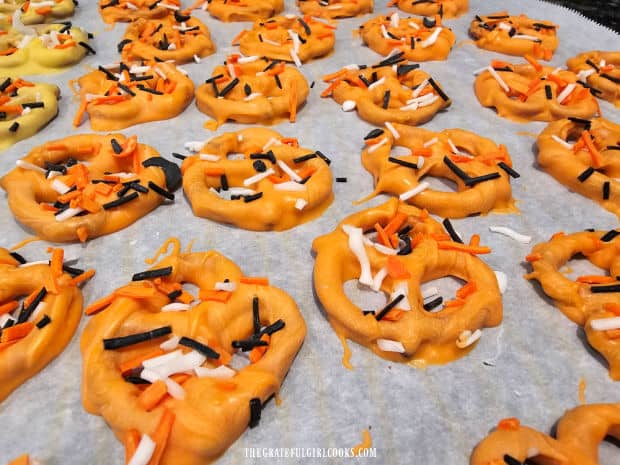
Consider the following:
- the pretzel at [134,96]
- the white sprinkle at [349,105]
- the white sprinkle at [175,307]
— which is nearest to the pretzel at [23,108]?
the pretzel at [134,96]

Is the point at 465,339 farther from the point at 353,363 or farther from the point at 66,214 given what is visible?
the point at 66,214

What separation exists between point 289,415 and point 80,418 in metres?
0.74

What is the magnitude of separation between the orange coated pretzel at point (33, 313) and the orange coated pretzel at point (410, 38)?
9.10 ft

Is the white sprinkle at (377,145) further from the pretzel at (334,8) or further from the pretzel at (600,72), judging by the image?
the pretzel at (334,8)

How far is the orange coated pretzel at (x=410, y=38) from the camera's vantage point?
3727mm

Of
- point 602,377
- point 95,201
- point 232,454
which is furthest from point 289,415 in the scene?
point 95,201

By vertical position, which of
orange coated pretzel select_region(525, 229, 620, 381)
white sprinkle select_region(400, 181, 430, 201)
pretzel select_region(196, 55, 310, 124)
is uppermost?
pretzel select_region(196, 55, 310, 124)

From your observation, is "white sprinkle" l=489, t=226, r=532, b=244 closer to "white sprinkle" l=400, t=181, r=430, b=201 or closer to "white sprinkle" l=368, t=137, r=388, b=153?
"white sprinkle" l=400, t=181, r=430, b=201

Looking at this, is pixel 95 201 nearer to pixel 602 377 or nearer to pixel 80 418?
pixel 80 418

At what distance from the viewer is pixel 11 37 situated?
12.0ft

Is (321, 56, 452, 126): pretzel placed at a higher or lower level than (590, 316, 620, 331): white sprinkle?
higher

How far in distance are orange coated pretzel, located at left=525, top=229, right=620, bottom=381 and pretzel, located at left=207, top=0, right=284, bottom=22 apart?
3101 millimetres

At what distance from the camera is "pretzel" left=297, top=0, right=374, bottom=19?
4.30 meters

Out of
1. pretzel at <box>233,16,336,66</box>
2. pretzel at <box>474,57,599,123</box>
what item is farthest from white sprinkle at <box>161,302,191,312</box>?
pretzel at <box>474,57,599,123</box>
